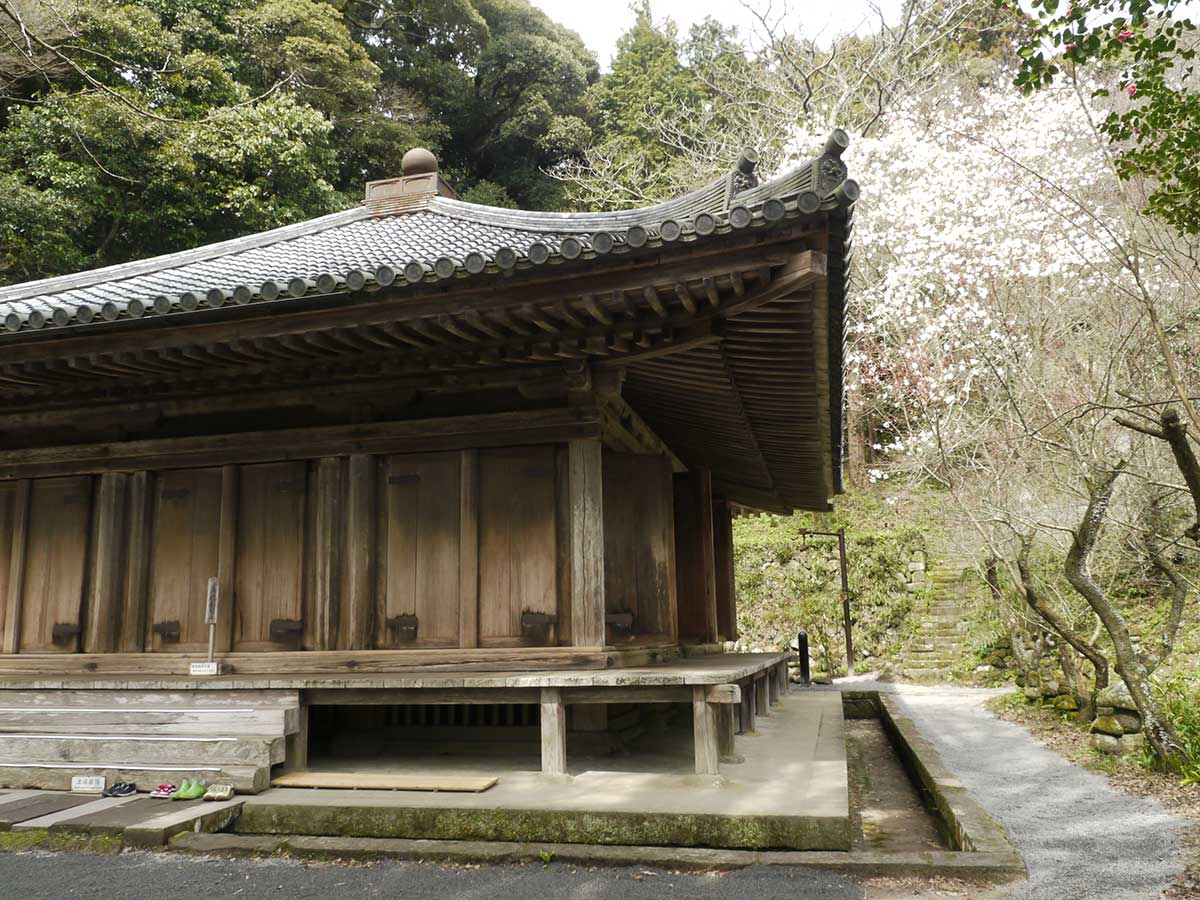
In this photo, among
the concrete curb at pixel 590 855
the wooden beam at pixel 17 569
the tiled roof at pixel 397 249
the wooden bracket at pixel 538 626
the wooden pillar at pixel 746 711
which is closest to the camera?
the concrete curb at pixel 590 855

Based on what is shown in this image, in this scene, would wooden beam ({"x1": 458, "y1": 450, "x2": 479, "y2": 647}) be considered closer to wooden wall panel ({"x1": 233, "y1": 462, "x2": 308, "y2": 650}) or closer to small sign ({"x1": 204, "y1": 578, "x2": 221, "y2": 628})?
wooden wall panel ({"x1": 233, "y1": 462, "x2": 308, "y2": 650})

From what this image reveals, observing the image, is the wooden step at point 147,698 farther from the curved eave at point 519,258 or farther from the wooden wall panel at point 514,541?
the curved eave at point 519,258

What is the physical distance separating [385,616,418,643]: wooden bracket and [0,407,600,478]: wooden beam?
1.30m

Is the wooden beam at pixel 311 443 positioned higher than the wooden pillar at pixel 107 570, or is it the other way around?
the wooden beam at pixel 311 443

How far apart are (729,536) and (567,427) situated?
7252mm

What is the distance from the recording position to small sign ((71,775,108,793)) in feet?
18.7

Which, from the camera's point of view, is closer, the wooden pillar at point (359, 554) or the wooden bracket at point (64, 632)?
the wooden pillar at point (359, 554)

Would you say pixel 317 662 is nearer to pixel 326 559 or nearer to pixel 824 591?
pixel 326 559

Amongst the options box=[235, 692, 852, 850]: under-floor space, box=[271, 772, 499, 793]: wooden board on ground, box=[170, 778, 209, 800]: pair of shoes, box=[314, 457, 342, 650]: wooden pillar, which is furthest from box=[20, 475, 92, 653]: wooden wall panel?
box=[235, 692, 852, 850]: under-floor space

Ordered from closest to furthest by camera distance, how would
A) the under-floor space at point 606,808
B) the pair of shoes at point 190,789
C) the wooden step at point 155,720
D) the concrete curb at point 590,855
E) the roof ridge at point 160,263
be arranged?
the concrete curb at point 590,855 → the under-floor space at point 606,808 → the pair of shoes at point 190,789 → the wooden step at point 155,720 → the roof ridge at point 160,263

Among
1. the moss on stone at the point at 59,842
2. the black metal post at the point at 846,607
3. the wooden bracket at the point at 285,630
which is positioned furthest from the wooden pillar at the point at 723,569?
the moss on stone at the point at 59,842

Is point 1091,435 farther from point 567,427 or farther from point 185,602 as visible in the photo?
point 185,602

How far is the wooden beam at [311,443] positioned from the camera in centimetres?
642

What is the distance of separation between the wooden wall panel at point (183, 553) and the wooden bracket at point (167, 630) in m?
0.01
